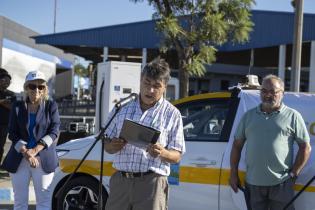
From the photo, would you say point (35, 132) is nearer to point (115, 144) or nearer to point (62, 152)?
point (62, 152)

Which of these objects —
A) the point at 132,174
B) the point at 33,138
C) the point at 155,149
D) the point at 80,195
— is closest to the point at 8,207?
the point at 80,195

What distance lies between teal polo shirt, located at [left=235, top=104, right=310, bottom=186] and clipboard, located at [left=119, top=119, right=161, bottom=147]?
1297 millimetres

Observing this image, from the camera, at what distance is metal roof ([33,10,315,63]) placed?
866 inches

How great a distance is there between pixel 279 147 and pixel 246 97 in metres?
1.10

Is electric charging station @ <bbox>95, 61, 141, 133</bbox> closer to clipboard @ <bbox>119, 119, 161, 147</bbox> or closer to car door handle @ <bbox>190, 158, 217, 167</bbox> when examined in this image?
car door handle @ <bbox>190, 158, 217, 167</bbox>

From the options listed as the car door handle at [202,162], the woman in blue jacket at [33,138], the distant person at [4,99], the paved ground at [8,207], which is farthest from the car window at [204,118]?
the distant person at [4,99]

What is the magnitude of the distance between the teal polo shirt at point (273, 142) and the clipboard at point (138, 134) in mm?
1297

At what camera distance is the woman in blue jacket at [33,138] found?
4.86 meters

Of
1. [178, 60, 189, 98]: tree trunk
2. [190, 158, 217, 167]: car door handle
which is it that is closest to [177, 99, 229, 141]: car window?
[190, 158, 217, 167]: car door handle

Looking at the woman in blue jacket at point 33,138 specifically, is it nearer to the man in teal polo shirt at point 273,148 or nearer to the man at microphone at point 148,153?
the man at microphone at point 148,153

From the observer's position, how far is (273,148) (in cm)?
429

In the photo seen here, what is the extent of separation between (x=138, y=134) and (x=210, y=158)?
6.44 feet

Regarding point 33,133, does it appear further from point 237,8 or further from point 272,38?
point 272,38

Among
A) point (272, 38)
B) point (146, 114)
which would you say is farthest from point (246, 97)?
point (272, 38)
